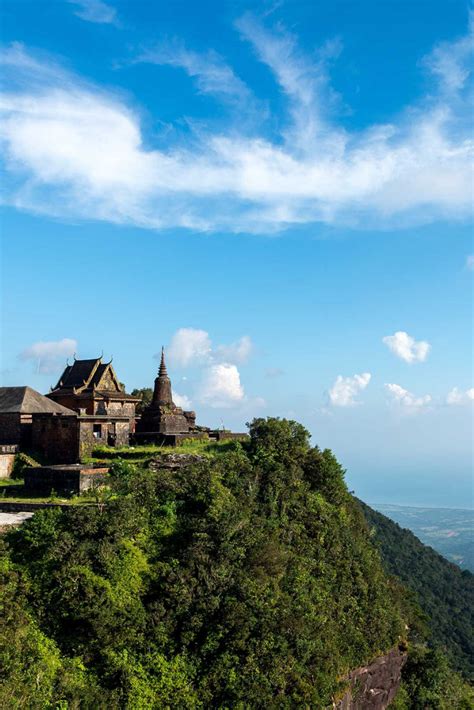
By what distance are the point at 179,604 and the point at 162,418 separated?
17190 mm

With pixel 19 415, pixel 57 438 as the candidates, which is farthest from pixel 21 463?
pixel 19 415

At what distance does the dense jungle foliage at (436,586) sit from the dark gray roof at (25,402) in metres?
34.0

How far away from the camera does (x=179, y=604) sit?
18.3 meters

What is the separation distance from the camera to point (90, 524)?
1905 centimetres

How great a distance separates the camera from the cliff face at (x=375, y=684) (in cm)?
2166

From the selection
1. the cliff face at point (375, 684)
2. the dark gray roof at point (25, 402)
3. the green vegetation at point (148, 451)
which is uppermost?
the dark gray roof at point (25, 402)

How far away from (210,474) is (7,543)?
7.59 meters

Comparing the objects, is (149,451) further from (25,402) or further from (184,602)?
(184,602)

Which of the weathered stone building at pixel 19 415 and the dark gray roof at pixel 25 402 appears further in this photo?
the dark gray roof at pixel 25 402

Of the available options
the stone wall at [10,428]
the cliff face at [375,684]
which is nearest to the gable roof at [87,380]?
the stone wall at [10,428]

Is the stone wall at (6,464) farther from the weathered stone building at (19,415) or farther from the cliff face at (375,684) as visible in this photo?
the cliff face at (375,684)

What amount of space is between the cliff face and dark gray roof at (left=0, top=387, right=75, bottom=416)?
17.3 metres

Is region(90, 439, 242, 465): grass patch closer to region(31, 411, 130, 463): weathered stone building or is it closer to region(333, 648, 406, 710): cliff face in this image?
region(31, 411, 130, 463): weathered stone building

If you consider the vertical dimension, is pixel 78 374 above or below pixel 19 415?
above
